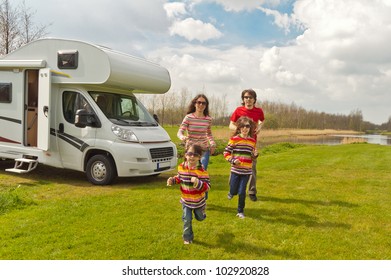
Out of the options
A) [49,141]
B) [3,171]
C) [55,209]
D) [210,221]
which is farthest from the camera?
[3,171]

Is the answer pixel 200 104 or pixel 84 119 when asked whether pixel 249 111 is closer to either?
pixel 200 104

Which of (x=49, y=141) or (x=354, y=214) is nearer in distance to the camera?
(x=354, y=214)

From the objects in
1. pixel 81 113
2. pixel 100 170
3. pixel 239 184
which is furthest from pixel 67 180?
pixel 239 184

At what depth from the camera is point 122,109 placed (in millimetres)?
8641

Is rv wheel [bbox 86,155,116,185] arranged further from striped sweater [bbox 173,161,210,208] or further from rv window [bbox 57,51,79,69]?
striped sweater [bbox 173,161,210,208]

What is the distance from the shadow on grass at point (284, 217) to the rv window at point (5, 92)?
6.35 m

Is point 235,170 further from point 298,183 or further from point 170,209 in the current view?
point 298,183

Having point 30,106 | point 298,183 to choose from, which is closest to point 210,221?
point 298,183

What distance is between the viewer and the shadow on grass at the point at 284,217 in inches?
212

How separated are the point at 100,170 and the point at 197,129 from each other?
3410 millimetres

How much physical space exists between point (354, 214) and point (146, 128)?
16.6ft

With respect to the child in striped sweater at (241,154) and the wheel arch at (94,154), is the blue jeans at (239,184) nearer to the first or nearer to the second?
the child in striped sweater at (241,154)

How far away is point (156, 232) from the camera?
15.8 ft

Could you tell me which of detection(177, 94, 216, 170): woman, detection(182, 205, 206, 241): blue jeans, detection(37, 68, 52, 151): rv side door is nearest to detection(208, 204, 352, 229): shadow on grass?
detection(177, 94, 216, 170): woman
